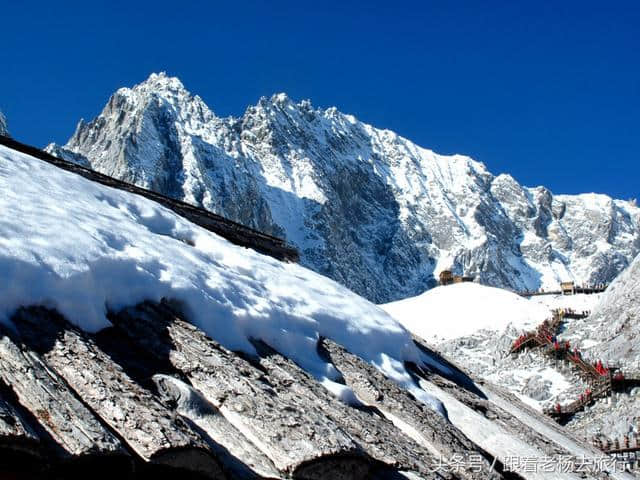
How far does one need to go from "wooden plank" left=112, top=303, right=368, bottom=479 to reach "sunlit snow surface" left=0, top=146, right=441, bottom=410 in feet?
0.99

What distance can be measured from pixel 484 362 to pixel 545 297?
117ft

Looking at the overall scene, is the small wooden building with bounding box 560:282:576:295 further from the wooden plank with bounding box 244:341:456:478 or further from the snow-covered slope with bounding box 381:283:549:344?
the wooden plank with bounding box 244:341:456:478

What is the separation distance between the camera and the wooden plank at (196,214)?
8.92 m

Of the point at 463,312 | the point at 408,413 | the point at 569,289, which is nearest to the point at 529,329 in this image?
the point at 463,312

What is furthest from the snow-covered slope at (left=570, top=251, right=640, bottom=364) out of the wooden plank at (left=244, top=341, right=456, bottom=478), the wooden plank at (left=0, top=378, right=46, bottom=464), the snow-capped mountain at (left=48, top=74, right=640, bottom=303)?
the snow-capped mountain at (left=48, top=74, right=640, bottom=303)

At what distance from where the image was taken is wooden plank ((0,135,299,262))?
892cm

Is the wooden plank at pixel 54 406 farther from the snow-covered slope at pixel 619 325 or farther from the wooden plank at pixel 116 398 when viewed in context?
the snow-covered slope at pixel 619 325

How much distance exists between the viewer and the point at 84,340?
15.9 ft

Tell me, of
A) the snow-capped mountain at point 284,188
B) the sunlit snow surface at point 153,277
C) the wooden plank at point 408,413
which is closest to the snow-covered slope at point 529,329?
the sunlit snow surface at point 153,277

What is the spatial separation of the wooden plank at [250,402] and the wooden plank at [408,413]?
129cm

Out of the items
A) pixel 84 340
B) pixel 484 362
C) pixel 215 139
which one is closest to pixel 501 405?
pixel 84 340

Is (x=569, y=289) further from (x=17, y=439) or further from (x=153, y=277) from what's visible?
(x=17, y=439)

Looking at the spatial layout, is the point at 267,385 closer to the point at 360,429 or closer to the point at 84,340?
the point at 360,429

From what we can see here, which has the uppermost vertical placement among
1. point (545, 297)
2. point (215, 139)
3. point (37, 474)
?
point (215, 139)
